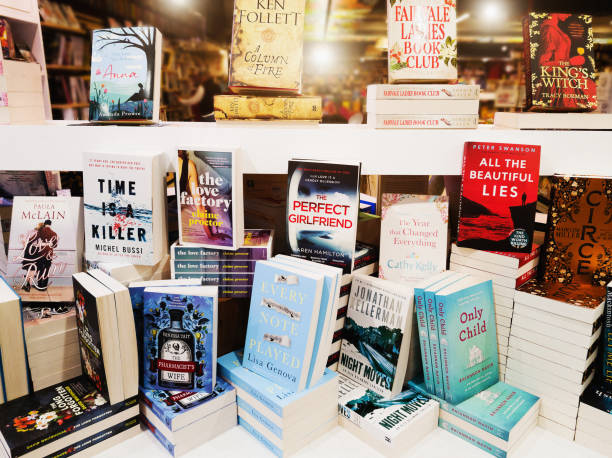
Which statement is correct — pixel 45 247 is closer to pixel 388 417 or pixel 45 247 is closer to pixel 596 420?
pixel 388 417

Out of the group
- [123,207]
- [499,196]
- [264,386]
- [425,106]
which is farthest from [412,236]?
[123,207]

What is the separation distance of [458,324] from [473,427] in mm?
288

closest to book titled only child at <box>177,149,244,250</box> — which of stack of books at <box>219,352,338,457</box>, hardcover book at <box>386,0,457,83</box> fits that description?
stack of books at <box>219,352,338,457</box>

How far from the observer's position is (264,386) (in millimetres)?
1281

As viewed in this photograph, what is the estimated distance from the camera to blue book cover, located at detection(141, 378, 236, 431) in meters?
1.21

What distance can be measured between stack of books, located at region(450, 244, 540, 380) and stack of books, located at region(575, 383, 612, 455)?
24cm

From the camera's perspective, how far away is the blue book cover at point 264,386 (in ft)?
3.97

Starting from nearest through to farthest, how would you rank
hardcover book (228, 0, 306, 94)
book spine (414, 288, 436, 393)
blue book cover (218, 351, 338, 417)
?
blue book cover (218, 351, 338, 417) → book spine (414, 288, 436, 393) → hardcover book (228, 0, 306, 94)

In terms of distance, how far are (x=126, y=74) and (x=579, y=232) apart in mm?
1587

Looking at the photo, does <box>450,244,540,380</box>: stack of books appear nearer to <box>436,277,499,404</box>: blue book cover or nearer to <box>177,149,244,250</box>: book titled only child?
<box>436,277,499,404</box>: blue book cover

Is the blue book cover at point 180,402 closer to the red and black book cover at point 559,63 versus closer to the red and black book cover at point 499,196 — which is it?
the red and black book cover at point 499,196

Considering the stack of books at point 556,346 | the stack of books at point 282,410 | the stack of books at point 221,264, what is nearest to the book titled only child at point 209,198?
the stack of books at point 221,264

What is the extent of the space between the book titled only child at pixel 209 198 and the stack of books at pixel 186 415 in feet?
1.46

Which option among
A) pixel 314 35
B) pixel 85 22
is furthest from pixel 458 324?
pixel 314 35
